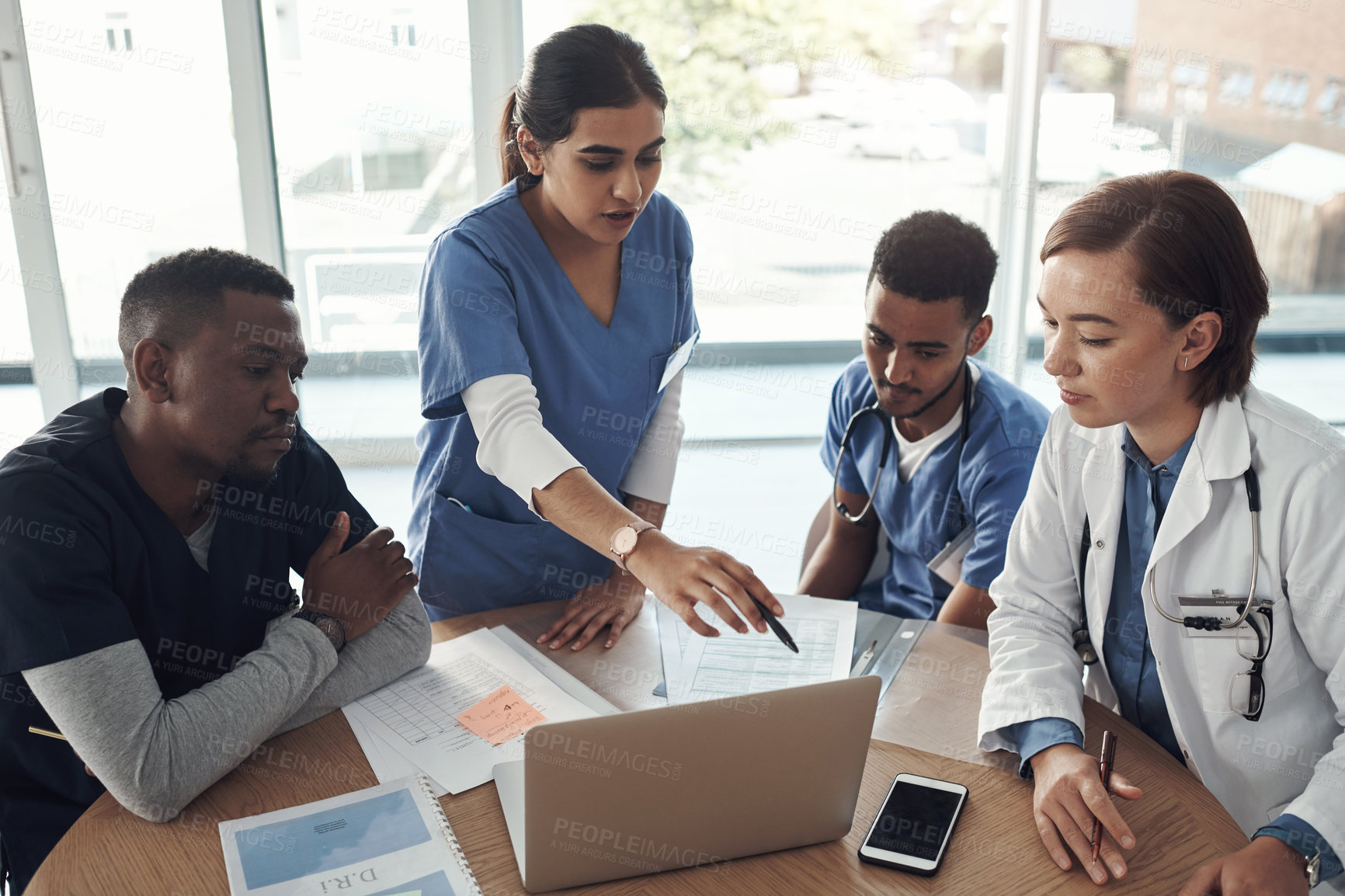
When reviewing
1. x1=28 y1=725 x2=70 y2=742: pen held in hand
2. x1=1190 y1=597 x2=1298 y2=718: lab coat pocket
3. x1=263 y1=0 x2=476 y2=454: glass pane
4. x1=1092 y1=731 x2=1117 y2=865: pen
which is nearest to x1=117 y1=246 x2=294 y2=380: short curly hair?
x1=28 y1=725 x2=70 y2=742: pen held in hand

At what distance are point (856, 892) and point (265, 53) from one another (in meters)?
3.18

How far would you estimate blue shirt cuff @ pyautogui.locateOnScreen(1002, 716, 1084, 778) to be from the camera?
1104mm

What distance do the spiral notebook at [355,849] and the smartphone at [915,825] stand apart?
399 millimetres

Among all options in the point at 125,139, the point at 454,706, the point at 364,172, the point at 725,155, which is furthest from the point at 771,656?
the point at 725,155

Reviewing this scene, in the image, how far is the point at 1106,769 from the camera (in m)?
1.04

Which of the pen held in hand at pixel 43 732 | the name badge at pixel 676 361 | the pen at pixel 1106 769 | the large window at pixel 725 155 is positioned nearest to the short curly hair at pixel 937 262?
the name badge at pixel 676 361

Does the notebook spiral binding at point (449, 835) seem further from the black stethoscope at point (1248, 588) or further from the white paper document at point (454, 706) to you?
the black stethoscope at point (1248, 588)

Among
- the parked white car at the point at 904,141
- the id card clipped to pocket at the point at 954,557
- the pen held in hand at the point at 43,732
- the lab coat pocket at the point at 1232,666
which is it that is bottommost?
the id card clipped to pocket at the point at 954,557

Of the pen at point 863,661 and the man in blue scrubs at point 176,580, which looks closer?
the man in blue scrubs at point 176,580

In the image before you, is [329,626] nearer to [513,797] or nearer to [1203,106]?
[513,797]

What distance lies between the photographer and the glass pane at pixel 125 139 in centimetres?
299

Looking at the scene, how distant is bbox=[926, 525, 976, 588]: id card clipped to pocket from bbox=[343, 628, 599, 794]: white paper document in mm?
764

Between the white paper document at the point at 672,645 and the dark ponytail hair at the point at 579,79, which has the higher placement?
the dark ponytail hair at the point at 579,79

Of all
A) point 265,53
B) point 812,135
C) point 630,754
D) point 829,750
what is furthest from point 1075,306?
point 812,135
